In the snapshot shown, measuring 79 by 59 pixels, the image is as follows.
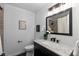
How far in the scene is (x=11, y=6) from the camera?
129cm

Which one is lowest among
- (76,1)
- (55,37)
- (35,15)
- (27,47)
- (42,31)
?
(27,47)

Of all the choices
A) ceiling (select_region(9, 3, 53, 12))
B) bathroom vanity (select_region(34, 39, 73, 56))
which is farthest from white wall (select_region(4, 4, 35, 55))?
bathroom vanity (select_region(34, 39, 73, 56))

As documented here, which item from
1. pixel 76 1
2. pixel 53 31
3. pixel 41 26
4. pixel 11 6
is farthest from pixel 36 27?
pixel 76 1

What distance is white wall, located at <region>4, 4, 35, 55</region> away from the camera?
1.33 m

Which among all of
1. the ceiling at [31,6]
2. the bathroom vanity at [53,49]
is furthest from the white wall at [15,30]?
the bathroom vanity at [53,49]

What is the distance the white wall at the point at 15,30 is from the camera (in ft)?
4.35

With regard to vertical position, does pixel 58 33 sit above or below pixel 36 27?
below

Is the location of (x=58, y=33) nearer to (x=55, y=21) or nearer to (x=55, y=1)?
(x=55, y=21)

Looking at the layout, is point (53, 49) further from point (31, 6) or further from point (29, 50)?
point (31, 6)

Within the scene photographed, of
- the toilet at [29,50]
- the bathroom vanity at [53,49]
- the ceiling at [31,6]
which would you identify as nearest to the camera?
the bathroom vanity at [53,49]

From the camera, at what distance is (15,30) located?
52.8 inches

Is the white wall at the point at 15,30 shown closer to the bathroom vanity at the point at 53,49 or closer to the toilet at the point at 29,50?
the toilet at the point at 29,50

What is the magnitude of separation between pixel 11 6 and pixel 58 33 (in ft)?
3.43

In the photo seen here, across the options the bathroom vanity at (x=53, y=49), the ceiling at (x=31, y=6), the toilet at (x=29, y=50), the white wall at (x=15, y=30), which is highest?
the ceiling at (x=31, y=6)
